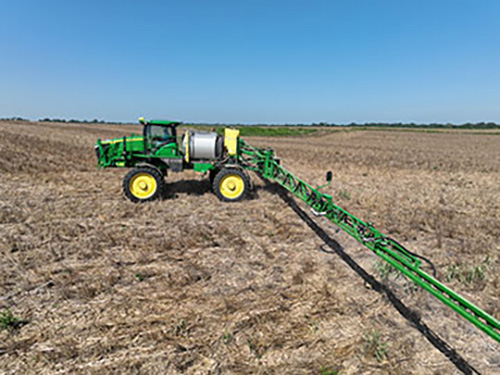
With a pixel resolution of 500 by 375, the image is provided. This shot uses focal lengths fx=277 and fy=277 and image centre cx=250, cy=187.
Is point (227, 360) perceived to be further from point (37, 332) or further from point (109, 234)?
point (109, 234)

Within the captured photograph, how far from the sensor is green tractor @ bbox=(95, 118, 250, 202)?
25.4ft

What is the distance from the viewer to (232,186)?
8109 mm

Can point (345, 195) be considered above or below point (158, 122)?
below

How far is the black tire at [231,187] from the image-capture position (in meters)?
8.02

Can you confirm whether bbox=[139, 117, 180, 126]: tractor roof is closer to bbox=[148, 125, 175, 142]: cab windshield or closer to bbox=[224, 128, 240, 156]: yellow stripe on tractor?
bbox=[148, 125, 175, 142]: cab windshield

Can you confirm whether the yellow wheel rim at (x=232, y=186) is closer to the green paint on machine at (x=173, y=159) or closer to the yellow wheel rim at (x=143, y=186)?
the green paint on machine at (x=173, y=159)

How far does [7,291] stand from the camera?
3.68 metres

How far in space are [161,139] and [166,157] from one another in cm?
55

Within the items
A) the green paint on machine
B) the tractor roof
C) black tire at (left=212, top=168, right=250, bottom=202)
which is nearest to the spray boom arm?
the green paint on machine

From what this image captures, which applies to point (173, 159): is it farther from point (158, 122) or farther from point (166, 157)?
point (158, 122)

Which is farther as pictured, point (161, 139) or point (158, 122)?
point (161, 139)

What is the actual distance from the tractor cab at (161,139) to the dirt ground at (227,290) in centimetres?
145

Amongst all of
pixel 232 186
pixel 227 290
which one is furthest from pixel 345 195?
pixel 227 290

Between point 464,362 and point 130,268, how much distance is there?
442cm
